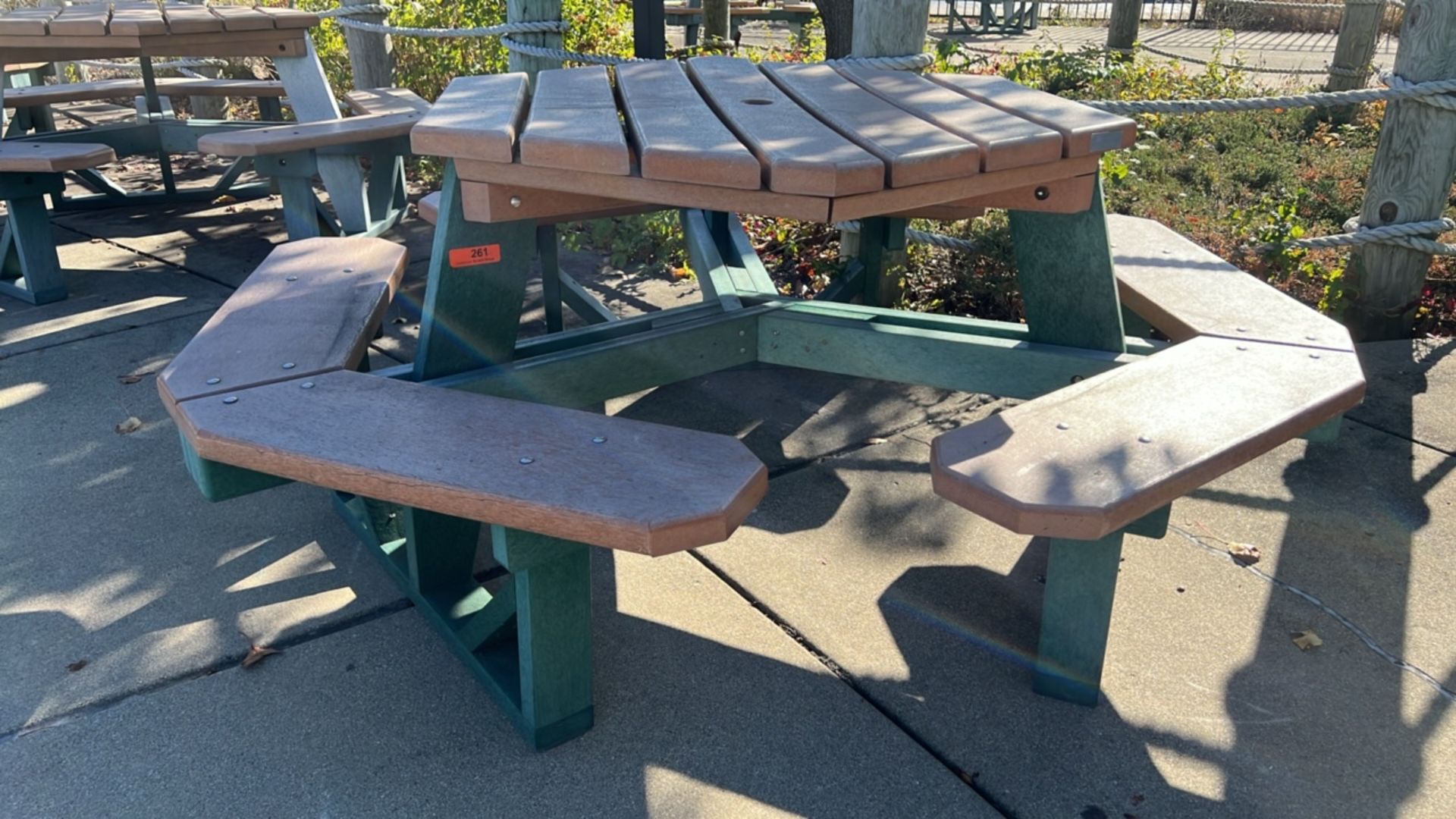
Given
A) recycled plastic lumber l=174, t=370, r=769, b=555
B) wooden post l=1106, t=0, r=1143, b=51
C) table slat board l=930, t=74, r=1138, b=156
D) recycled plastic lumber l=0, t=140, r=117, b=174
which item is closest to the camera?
recycled plastic lumber l=174, t=370, r=769, b=555

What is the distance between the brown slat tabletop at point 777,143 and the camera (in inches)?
69.2

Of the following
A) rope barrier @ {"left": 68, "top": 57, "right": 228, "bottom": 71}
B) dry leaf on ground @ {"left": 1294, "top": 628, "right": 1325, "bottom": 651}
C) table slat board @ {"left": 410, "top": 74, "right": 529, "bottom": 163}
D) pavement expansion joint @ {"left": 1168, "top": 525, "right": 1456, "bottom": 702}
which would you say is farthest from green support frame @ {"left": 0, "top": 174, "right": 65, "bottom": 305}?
dry leaf on ground @ {"left": 1294, "top": 628, "right": 1325, "bottom": 651}

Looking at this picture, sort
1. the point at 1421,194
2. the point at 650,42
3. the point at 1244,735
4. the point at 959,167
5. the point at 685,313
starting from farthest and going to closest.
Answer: the point at 650,42, the point at 1421,194, the point at 685,313, the point at 1244,735, the point at 959,167

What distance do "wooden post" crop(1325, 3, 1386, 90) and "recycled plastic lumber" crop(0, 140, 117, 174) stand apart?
6.66 m

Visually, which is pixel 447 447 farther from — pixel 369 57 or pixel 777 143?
pixel 369 57

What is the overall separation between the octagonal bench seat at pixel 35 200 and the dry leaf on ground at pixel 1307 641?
13.6ft

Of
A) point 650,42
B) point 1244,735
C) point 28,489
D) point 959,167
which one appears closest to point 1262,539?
point 1244,735

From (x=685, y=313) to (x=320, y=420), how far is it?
121 centimetres

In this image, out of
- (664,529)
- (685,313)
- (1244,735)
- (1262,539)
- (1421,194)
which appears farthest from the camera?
(1421,194)

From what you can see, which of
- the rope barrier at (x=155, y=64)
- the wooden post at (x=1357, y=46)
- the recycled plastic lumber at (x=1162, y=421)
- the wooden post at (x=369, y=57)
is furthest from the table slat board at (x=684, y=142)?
the wooden post at (x=1357, y=46)

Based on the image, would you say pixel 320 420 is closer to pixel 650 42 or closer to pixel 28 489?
pixel 28 489

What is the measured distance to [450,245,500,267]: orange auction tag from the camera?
239cm

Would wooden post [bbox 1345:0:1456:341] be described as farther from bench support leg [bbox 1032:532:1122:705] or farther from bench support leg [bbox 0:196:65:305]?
bench support leg [bbox 0:196:65:305]

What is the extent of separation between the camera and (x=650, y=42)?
399 cm
